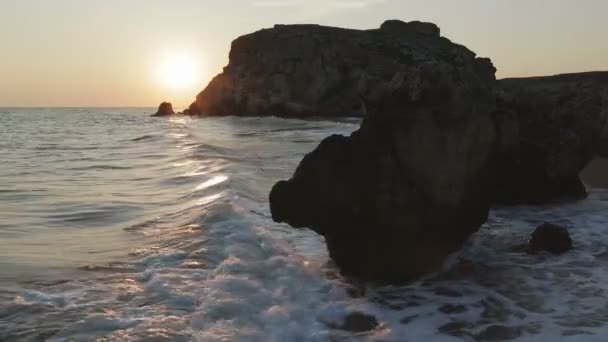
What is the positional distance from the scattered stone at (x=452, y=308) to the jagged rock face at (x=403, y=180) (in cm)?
85

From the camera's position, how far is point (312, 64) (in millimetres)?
72000

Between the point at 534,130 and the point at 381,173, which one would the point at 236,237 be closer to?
the point at 381,173

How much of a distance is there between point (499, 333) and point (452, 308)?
2.40ft

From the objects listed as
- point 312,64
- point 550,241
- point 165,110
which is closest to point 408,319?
point 550,241

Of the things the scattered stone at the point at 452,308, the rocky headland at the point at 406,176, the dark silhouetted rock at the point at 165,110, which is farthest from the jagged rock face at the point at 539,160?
the dark silhouetted rock at the point at 165,110

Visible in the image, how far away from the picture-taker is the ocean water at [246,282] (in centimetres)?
514

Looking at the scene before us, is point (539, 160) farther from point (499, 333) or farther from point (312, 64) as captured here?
point (312, 64)

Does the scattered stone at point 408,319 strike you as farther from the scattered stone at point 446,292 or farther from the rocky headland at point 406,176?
the rocky headland at point 406,176

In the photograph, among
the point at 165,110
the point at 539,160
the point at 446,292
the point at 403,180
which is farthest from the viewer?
the point at 165,110

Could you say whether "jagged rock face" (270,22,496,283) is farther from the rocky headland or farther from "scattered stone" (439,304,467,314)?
"scattered stone" (439,304,467,314)

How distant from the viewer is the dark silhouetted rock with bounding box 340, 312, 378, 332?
5149mm

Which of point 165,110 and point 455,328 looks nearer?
point 455,328

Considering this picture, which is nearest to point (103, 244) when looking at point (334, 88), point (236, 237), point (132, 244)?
point (132, 244)

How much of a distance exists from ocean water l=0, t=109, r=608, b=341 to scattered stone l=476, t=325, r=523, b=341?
0.02 m
